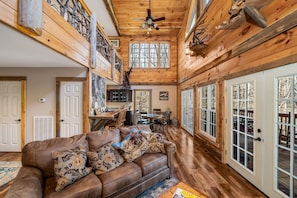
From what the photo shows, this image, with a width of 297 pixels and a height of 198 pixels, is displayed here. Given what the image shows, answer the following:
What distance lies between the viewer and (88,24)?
4.06 metres

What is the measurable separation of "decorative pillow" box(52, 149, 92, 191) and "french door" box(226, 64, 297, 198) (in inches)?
104

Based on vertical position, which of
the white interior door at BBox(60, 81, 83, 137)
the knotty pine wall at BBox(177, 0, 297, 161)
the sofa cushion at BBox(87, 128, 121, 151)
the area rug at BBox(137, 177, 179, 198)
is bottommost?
the area rug at BBox(137, 177, 179, 198)

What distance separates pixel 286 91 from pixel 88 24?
4.21 meters

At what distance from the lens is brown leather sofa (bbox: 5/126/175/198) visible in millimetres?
1756

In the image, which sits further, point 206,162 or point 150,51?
point 150,51

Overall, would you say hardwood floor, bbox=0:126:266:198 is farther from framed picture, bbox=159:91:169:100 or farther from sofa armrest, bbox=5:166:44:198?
framed picture, bbox=159:91:169:100

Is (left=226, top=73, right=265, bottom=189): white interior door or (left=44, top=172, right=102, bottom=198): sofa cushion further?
(left=226, top=73, right=265, bottom=189): white interior door

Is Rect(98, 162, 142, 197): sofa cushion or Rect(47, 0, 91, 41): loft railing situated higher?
Rect(47, 0, 91, 41): loft railing

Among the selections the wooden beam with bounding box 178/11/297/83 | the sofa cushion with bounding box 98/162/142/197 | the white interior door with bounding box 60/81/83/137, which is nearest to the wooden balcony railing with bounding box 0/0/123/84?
the white interior door with bounding box 60/81/83/137

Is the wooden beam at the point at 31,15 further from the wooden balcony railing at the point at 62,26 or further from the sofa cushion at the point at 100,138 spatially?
the sofa cushion at the point at 100,138

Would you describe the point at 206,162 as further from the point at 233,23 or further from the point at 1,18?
the point at 1,18

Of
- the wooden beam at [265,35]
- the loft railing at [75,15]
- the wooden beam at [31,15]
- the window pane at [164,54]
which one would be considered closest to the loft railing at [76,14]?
the loft railing at [75,15]

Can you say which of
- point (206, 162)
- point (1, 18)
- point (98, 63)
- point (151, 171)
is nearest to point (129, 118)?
point (98, 63)

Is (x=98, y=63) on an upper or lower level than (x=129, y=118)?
upper
